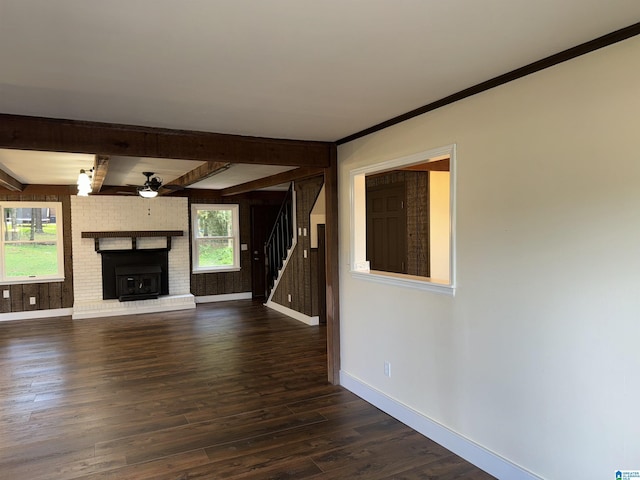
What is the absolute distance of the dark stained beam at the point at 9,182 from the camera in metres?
5.79

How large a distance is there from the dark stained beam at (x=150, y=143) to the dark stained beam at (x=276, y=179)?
42 cm

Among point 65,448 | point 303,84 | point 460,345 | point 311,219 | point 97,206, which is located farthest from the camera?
point 97,206

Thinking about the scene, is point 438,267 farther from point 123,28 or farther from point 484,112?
point 123,28

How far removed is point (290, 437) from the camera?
3.19 metres

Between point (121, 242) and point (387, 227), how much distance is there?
5281mm

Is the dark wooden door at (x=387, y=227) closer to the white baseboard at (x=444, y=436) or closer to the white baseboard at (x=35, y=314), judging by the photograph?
the white baseboard at (x=444, y=436)

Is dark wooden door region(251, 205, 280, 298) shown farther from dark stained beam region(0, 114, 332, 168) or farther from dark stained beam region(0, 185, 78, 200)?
dark stained beam region(0, 114, 332, 168)

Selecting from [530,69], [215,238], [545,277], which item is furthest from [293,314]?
[530,69]

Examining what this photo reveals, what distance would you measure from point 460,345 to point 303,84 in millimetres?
1922

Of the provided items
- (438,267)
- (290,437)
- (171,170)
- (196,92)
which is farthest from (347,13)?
(171,170)

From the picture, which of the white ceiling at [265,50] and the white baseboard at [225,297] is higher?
the white ceiling at [265,50]

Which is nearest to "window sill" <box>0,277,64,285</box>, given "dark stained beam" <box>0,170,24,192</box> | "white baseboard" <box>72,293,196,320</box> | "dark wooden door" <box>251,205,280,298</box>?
"white baseboard" <box>72,293,196,320</box>

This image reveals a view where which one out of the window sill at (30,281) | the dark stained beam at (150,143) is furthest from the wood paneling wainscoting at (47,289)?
the dark stained beam at (150,143)

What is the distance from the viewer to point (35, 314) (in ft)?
25.2
